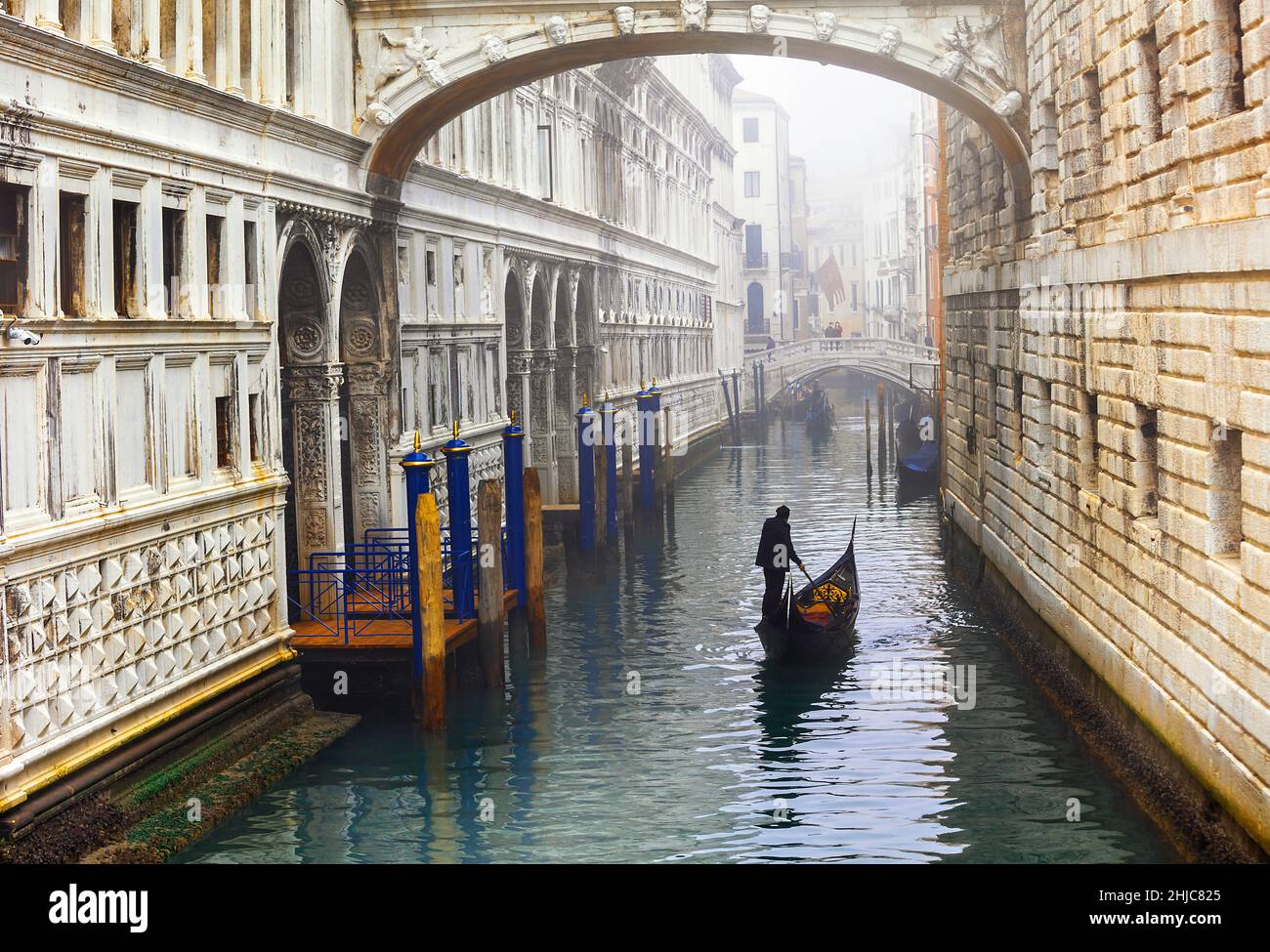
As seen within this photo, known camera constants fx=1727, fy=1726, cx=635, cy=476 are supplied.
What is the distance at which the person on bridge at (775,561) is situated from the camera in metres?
15.1

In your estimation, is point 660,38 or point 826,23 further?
point 660,38

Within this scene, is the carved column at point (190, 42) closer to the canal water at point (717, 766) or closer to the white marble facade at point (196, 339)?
the white marble facade at point (196, 339)

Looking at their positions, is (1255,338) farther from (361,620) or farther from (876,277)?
(876,277)

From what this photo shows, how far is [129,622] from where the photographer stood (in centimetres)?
972

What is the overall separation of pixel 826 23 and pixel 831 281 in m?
71.0

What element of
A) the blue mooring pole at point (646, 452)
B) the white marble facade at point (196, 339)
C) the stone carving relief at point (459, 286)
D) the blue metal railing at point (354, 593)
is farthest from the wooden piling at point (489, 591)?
the blue mooring pole at point (646, 452)

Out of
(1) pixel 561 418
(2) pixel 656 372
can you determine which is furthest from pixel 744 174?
(1) pixel 561 418

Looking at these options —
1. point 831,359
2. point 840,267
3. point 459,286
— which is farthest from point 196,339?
point 840,267

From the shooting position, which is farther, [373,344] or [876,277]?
[876,277]

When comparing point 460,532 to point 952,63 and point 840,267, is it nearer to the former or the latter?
point 952,63

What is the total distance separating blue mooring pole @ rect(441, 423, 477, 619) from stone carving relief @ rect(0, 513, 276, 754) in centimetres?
189

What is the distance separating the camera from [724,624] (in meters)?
17.5

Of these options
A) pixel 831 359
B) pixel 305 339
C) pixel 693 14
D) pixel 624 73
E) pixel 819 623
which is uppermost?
pixel 624 73
